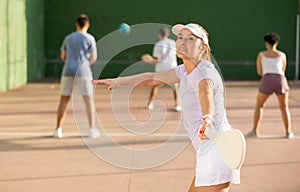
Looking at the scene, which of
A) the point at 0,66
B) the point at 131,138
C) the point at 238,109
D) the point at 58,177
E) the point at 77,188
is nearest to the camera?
the point at 77,188

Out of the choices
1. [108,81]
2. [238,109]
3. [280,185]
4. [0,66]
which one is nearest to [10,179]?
[108,81]

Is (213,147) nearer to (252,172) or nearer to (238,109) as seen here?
(252,172)

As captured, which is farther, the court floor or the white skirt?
the court floor

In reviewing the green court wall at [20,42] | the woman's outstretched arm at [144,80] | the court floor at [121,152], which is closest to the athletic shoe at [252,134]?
the court floor at [121,152]

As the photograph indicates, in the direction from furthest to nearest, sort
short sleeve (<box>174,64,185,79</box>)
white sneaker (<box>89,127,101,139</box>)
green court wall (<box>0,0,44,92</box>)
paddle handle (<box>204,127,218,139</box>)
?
green court wall (<box>0,0,44,92</box>) → white sneaker (<box>89,127,101,139</box>) → short sleeve (<box>174,64,185,79</box>) → paddle handle (<box>204,127,218,139</box>)

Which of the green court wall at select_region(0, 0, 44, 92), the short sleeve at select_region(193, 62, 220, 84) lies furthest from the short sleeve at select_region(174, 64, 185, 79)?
the green court wall at select_region(0, 0, 44, 92)

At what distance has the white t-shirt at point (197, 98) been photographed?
3.17m

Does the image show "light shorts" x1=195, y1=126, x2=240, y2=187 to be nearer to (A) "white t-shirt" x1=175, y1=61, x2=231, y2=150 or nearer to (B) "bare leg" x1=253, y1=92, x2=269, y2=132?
(A) "white t-shirt" x1=175, y1=61, x2=231, y2=150

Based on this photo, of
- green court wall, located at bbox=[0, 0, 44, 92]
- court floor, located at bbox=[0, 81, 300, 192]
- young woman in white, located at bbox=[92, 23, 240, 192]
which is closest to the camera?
young woman in white, located at bbox=[92, 23, 240, 192]

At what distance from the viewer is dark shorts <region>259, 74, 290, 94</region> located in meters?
7.68

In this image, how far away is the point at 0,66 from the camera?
13.7 metres

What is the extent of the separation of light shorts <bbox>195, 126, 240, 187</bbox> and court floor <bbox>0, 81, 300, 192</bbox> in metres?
1.86

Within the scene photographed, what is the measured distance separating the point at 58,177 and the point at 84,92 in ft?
7.77

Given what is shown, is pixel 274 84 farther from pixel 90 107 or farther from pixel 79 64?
pixel 79 64
